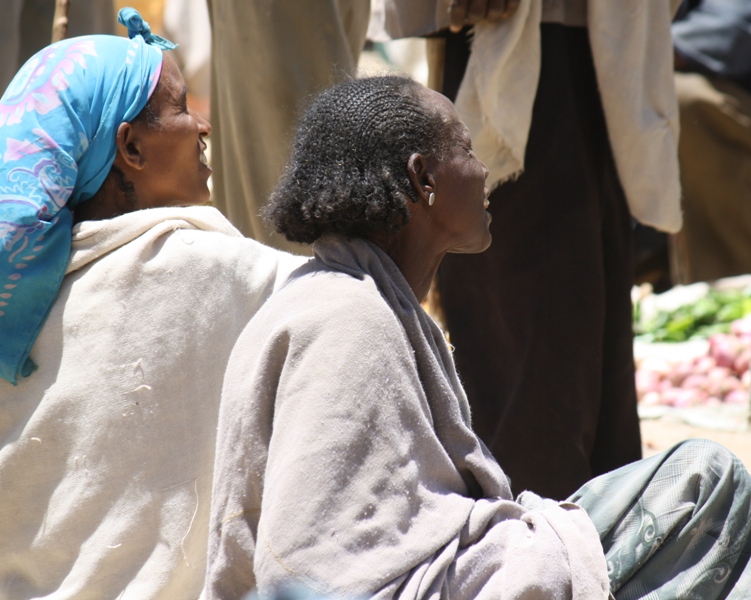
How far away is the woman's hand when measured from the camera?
124 inches

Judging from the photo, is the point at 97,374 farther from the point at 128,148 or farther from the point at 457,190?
the point at 457,190

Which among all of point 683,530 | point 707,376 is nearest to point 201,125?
point 683,530

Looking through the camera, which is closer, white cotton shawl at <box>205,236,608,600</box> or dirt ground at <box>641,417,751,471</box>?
white cotton shawl at <box>205,236,608,600</box>

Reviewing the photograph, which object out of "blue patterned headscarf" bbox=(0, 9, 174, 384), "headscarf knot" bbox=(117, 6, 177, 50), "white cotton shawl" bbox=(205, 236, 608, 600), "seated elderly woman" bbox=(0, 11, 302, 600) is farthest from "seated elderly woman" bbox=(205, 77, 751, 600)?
"headscarf knot" bbox=(117, 6, 177, 50)

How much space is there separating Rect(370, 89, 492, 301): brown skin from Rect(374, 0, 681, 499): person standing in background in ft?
3.76

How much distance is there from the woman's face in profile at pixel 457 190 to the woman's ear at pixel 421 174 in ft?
0.07

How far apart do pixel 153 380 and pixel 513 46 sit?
1.62m

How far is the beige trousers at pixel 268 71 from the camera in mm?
3271

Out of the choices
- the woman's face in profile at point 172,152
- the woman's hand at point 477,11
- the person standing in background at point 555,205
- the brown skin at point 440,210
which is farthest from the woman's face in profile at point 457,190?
the woman's hand at point 477,11

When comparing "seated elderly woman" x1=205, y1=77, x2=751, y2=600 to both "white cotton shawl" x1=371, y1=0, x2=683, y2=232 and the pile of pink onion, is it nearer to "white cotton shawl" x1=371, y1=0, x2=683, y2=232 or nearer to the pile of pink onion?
"white cotton shawl" x1=371, y1=0, x2=683, y2=232

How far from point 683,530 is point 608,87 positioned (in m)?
1.76

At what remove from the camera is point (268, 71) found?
3.32 m

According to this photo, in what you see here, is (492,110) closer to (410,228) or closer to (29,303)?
(410,228)

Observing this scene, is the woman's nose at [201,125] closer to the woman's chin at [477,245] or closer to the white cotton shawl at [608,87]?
the woman's chin at [477,245]
